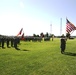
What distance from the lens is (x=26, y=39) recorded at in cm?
6838

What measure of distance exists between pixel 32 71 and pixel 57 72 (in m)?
1.38

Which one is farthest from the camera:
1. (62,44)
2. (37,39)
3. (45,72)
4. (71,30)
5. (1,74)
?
(37,39)

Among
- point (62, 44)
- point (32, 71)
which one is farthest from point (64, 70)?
point (62, 44)

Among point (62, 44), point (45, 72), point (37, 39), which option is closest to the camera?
point (45, 72)

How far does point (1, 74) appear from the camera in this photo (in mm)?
11148

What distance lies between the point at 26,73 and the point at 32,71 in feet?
2.23

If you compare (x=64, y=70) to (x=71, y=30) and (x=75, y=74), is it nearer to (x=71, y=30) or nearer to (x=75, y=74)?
(x=75, y=74)

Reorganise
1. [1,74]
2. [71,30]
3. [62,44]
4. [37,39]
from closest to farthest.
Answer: [1,74] < [62,44] < [71,30] < [37,39]

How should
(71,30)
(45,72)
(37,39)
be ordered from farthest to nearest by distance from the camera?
1. (37,39)
2. (71,30)
3. (45,72)

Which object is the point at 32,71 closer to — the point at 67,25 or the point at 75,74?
the point at 75,74

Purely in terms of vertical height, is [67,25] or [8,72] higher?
[67,25]

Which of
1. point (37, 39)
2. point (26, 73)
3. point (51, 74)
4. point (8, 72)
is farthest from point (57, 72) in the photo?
point (37, 39)

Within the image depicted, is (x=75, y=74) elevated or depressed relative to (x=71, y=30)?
depressed

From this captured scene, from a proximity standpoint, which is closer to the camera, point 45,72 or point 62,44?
point 45,72
